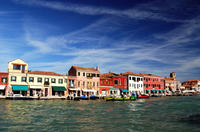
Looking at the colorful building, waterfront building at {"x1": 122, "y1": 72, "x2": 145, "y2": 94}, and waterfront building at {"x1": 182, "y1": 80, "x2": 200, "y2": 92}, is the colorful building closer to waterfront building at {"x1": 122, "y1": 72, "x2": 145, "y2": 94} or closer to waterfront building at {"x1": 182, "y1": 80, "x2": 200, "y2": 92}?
waterfront building at {"x1": 122, "y1": 72, "x2": 145, "y2": 94}

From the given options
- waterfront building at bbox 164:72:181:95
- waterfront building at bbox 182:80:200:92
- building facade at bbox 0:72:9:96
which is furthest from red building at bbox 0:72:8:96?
waterfront building at bbox 182:80:200:92

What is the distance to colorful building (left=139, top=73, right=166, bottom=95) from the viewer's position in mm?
80875

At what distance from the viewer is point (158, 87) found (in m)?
87.8

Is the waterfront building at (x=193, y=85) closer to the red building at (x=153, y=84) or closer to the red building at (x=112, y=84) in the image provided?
the red building at (x=153, y=84)

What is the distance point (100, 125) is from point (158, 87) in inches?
2971

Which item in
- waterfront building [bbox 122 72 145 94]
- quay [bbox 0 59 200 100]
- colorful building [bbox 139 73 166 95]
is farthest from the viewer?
colorful building [bbox 139 73 166 95]

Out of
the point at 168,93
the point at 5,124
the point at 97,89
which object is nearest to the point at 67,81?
the point at 97,89

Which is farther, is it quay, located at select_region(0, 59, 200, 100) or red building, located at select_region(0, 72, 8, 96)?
quay, located at select_region(0, 59, 200, 100)

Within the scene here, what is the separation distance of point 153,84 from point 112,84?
25876mm

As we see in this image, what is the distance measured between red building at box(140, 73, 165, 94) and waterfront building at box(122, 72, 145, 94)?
2853mm

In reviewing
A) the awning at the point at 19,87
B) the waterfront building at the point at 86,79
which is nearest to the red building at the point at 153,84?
the waterfront building at the point at 86,79

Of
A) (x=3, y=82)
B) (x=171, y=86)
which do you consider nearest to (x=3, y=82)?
(x=3, y=82)

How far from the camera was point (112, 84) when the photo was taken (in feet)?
220

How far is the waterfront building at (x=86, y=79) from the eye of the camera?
58.4 m
